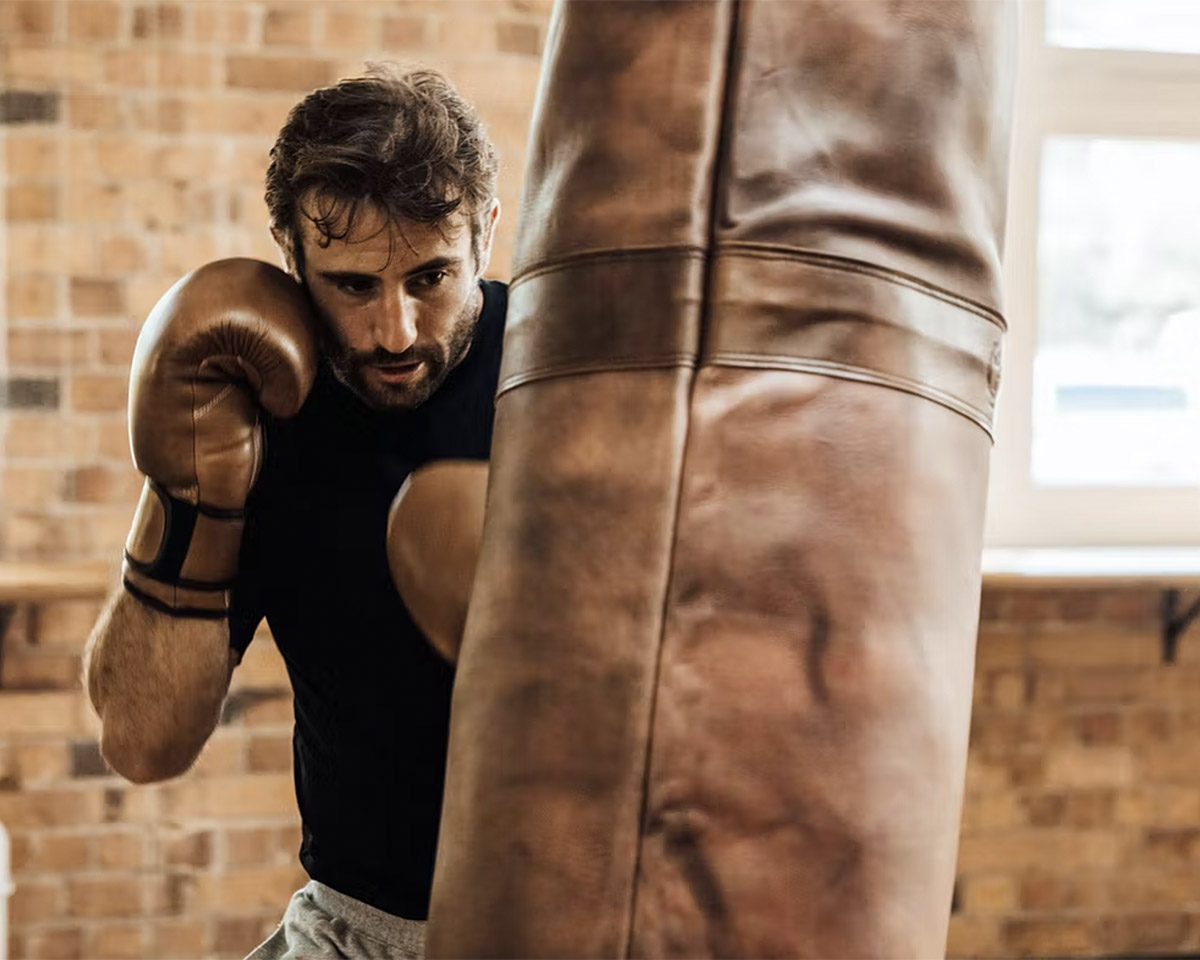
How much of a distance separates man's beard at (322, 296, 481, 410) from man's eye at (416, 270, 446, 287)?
38mm

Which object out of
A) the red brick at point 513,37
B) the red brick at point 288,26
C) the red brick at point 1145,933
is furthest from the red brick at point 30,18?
the red brick at point 1145,933

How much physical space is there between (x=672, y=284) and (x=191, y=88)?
204 centimetres

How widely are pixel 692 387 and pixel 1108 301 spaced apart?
8.17ft

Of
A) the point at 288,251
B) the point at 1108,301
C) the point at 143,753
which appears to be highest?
the point at 1108,301

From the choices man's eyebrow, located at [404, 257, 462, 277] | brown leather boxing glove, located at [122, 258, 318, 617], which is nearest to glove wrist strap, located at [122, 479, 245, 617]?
brown leather boxing glove, located at [122, 258, 318, 617]

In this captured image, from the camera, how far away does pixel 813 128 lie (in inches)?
22.9

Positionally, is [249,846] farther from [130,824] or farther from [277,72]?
[277,72]

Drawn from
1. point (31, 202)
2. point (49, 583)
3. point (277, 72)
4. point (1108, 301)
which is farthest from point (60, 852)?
point (1108, 301)

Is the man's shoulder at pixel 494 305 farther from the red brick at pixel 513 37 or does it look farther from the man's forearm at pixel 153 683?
the red brick at pixel 513 37

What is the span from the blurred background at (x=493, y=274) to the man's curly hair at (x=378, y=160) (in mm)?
1182

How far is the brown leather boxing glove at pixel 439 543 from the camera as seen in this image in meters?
1.08

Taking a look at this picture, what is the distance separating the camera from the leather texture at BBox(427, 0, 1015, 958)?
56 centimetres

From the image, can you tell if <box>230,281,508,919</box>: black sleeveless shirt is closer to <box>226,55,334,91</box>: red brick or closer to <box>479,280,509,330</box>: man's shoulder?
<box>479,280,509,330</box>: man's shoulder

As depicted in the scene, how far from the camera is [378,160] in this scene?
1154 mm
